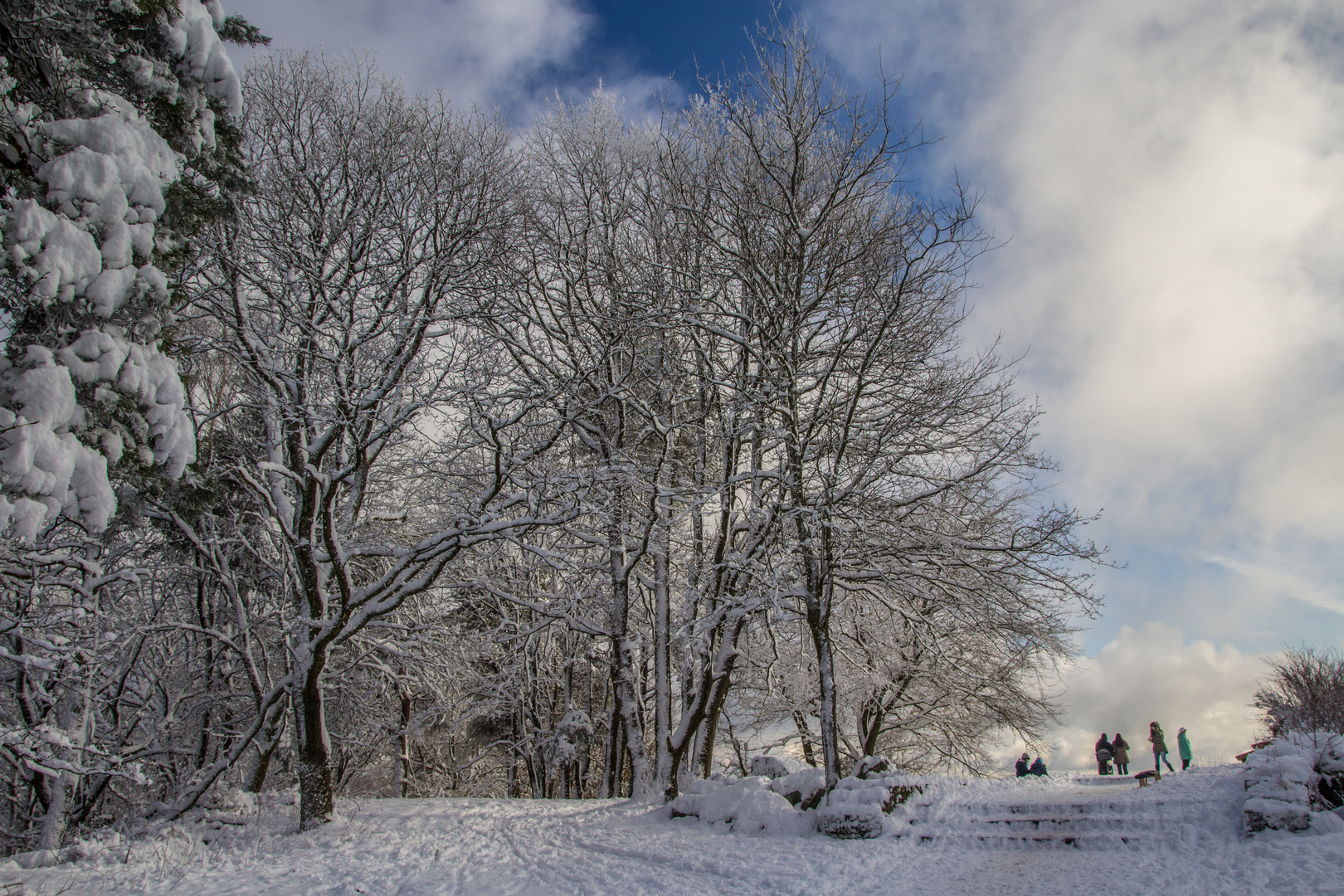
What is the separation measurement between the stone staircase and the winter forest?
1.46 meters

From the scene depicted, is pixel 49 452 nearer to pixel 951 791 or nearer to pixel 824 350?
pixel 824 350

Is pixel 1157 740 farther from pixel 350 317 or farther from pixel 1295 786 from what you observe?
pixel 350 317

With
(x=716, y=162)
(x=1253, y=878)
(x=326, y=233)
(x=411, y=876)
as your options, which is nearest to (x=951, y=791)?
(x=1253, y=878)

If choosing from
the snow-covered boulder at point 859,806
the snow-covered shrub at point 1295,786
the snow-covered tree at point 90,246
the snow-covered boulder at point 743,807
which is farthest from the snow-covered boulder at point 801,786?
the snow-covered tree at point 90,246

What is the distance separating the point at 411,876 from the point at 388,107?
10.4 m

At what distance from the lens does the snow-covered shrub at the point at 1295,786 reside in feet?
22.4

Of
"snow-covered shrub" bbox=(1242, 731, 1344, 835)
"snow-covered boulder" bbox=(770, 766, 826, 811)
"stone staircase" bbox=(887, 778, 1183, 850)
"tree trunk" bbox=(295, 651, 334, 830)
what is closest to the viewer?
"snow-covered shrub" bbox=(1242, 731, 1344, 835)

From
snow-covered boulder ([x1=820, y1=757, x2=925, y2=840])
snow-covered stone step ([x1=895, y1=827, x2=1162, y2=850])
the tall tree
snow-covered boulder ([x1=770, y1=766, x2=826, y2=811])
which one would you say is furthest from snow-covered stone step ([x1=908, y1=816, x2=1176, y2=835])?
the tall tree

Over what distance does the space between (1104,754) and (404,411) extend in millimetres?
18846

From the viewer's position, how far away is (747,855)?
7.35 metres

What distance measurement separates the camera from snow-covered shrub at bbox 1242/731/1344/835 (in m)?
6.83

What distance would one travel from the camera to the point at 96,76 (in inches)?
255

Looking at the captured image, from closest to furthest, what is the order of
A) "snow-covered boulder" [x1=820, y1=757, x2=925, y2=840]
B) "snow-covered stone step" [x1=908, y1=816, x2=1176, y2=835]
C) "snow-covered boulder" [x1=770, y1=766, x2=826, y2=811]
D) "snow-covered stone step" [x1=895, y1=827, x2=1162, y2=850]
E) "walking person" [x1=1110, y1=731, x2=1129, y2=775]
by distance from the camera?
1. "snow-covered stone step" [x1=895, y1=827, x2=1162, y2=850]
2. "snow-covered stone step" [x1=908, y1=816, x2=1176, y2=835]
3. "snow-covered boulder" [x1=820, y1=757, x2=925, y2=840]
4. "snow-covered boulder" [x1=770, y1=766, x2=826, y2=811]
5. "walking person" [x1=1110, y1=731, x2=1129, y2=775]

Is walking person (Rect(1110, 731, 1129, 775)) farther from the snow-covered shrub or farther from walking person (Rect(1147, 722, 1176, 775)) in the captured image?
the snow-covered shrub
